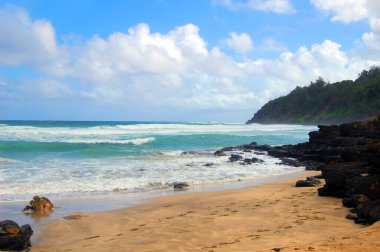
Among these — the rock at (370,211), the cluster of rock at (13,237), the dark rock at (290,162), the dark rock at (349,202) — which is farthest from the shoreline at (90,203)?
the dark rock at (290,162)

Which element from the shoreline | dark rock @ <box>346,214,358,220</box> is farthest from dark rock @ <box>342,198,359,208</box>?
the shoreline

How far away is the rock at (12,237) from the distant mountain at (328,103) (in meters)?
62.5

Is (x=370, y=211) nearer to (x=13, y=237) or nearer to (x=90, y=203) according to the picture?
(x=13, y=237)

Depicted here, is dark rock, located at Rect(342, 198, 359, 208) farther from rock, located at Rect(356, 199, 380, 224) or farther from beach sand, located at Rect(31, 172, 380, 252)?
rock, located at Rect(356, 199, 380, 224)

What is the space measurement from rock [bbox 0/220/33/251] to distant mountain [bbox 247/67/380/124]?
6247 centimetres

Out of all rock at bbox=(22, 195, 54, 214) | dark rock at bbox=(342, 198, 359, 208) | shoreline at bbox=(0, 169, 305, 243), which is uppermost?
dark rock at bbox=(342, 198, 359, 208)

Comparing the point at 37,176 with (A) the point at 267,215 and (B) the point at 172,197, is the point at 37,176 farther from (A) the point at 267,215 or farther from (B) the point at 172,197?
(A) the point at 267,215

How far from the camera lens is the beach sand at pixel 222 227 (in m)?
6.16

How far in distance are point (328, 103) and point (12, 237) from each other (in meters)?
95.8

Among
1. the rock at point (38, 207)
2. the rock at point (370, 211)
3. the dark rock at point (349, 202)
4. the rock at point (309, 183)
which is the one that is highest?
the rock at point (370, 211)

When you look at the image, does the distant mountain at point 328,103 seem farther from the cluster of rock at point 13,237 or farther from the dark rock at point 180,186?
the cluster of rock at point 13,237

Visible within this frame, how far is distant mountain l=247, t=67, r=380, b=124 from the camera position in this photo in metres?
75.5

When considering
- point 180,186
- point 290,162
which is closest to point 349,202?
point 180,186

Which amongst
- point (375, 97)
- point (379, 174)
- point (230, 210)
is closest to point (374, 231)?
point (379, 174)
